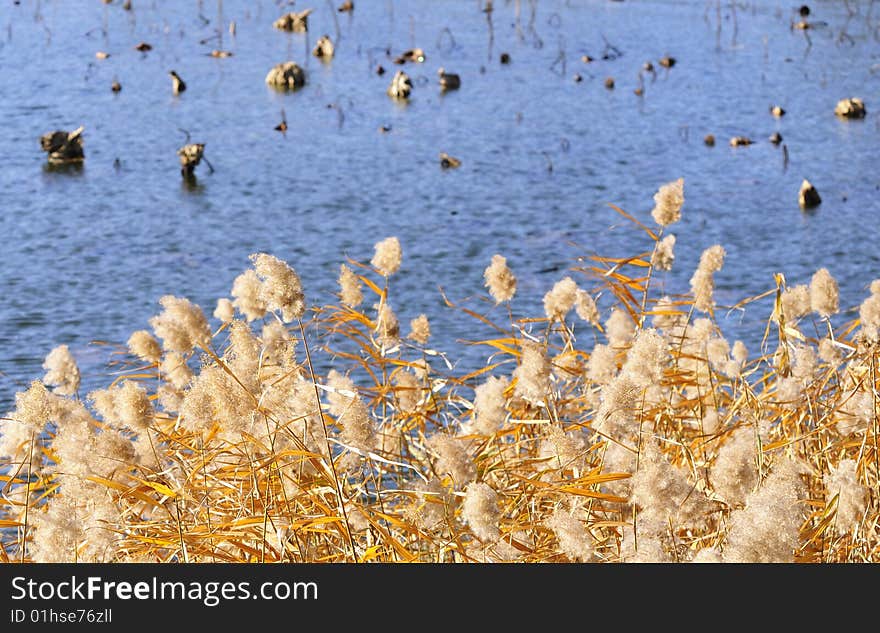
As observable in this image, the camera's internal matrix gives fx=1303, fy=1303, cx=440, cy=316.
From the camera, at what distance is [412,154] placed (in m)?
10.8

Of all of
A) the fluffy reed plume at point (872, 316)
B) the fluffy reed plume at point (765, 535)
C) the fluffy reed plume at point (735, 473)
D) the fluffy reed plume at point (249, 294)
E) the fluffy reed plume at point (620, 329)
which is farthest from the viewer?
the fluffy reed plume at point (620, 329)

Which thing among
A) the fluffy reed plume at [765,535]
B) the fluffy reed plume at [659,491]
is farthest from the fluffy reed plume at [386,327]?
the fluffy reed plume at [765,535]

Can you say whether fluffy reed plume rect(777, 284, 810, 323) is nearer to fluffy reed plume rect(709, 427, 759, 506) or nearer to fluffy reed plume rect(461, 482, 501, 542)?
fluffy reed plume rect(709, 427, 759, 506)

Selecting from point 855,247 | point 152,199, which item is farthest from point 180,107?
point 855,247

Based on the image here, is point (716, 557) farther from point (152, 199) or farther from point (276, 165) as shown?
point (276, 165)

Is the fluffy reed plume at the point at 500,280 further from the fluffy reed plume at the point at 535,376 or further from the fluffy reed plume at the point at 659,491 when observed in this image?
the fluffy reed plume at the point at 659,491

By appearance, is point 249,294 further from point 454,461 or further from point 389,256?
point 454,461

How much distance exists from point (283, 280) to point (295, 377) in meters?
0.70

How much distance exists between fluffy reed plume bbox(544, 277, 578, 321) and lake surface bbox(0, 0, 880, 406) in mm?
3148

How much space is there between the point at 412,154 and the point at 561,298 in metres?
7.30

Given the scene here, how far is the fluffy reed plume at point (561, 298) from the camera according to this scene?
141 inches

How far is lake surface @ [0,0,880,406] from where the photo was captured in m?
8.08

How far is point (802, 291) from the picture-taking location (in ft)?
12.0

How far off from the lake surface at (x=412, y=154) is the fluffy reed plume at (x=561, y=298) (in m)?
3.15
